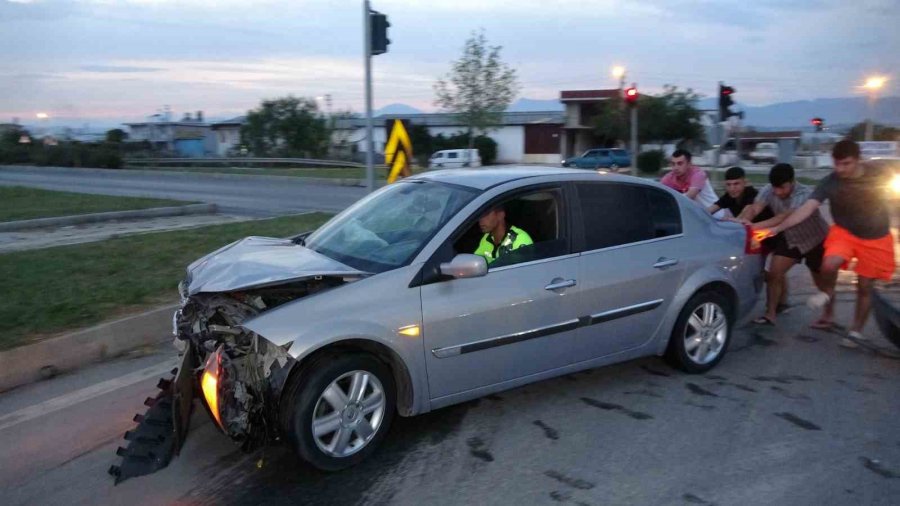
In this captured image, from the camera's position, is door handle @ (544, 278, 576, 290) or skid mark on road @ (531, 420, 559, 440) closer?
skid mark on road @ (531, 420, 559, 440)

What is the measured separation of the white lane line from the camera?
16.6 ft

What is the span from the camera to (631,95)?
1587 centimetres

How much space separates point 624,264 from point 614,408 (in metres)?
1.01

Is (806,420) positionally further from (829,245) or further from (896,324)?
(829,245)

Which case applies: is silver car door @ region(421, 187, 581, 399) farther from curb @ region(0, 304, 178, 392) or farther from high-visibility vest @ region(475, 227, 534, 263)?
curb @ region(0, 304, 178, 392)

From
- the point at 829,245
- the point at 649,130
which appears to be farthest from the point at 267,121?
the point at 829,245

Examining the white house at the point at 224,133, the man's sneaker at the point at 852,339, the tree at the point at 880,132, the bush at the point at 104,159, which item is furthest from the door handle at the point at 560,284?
the white house at the point at 224,133

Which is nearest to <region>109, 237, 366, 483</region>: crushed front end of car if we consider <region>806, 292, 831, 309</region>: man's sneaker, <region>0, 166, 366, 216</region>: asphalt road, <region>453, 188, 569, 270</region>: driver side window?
<region>453, 188, 569, 270</region>: driver side window

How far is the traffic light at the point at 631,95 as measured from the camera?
15817 mm

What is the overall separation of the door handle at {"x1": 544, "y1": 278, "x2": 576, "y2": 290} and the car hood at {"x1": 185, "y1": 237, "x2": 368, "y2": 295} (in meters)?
1.26

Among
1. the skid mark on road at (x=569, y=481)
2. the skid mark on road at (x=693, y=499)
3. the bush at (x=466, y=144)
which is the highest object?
the bush at (x=466, y=144)

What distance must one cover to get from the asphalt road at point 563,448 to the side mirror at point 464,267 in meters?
1.05

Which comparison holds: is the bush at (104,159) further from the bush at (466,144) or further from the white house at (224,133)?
the white house at (224,133)

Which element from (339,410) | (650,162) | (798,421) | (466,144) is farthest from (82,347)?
(466,144)
